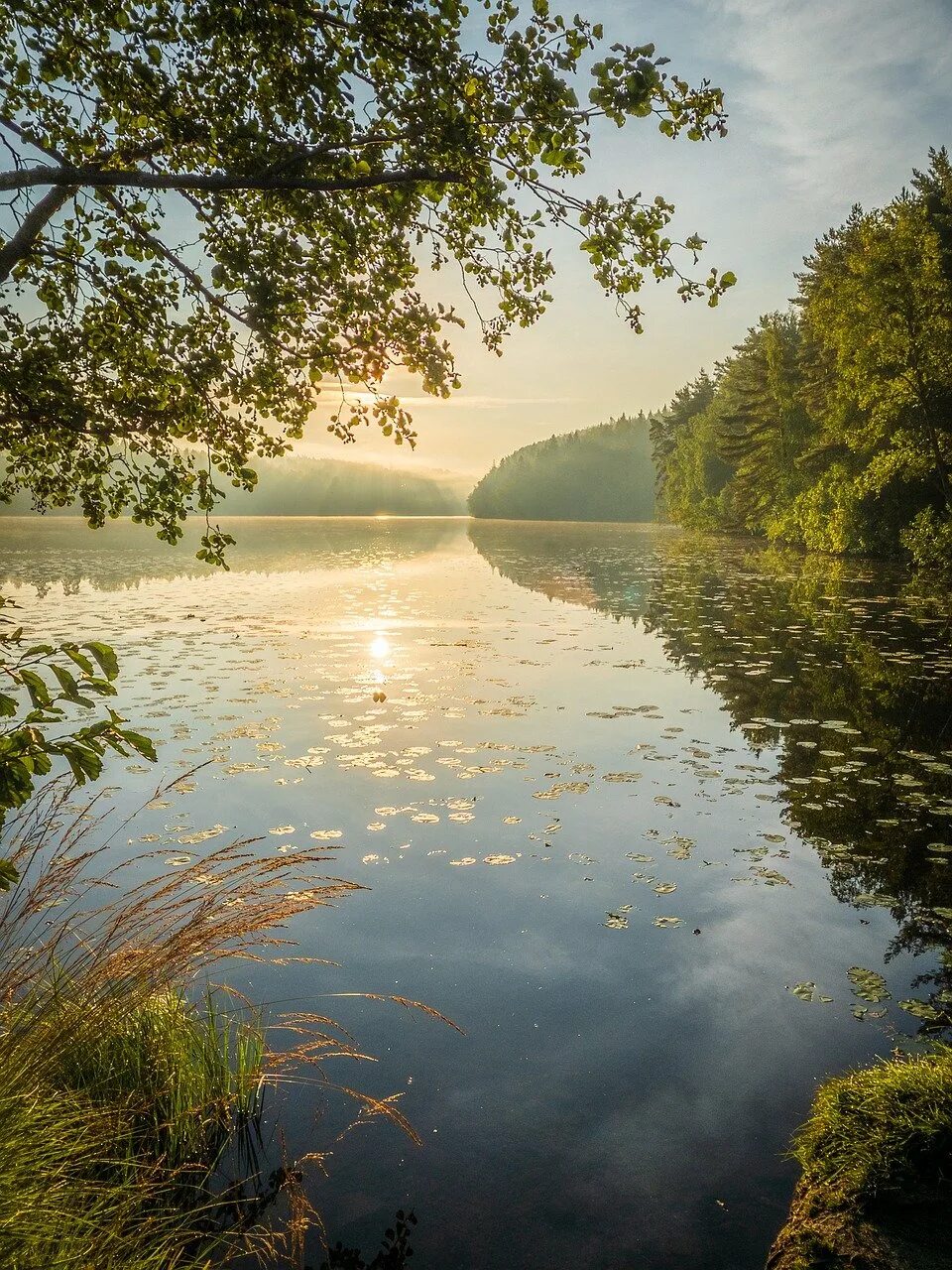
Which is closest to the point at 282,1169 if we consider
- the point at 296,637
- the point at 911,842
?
the point at 911,842

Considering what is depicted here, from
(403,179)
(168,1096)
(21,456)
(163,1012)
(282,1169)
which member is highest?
(403,179)

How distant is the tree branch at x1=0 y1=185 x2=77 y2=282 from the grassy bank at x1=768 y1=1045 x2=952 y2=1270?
22.4ft

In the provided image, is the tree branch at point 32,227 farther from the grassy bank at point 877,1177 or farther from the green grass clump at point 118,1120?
the grassy bank at point 877,1177

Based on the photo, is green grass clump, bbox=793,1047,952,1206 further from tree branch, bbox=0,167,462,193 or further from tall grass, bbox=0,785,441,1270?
tree branch, bbox=0,167,462,193

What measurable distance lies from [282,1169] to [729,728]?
29.6 ft

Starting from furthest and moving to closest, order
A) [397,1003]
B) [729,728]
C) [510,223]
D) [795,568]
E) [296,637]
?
1. [795,568]
2. [296,637]
3. [729,728]
4. [510,223]
5. [397,1003]

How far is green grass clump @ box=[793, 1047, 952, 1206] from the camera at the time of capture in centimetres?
322

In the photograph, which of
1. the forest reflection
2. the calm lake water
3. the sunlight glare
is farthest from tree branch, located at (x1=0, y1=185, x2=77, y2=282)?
the sunlight glare

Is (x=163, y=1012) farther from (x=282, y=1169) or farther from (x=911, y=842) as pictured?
(x=911, y=842)

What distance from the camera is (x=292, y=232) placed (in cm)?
582

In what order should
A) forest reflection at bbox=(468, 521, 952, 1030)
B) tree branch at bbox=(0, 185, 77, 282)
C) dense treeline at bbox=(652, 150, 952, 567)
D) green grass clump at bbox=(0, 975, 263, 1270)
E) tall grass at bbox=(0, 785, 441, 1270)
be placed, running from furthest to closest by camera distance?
dense treeline at bbox=(652, 150, 952, 567)
forest reflection at bbox=(468, 521, 952, 1030)
tree branch at bbox=(0, 185, 77, 282)
tall grass at bbox=(0, 785, 441, 1270)
green grass clump at bbox=(0, 975, 263, 1270)

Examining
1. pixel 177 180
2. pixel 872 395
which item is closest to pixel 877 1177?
pixel 177 180

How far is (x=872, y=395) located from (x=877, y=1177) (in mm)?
32314

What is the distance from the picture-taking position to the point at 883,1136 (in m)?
3.40
